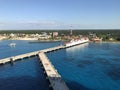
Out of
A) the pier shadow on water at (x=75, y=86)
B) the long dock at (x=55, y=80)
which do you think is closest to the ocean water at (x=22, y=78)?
the long dock at (x=55, y=80)

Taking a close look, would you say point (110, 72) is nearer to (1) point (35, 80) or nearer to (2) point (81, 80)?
(2) point (81, 80)

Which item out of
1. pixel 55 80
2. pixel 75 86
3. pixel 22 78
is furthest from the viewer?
pixel 22 78

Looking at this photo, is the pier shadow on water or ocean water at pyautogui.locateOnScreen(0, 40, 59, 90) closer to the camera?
the pier shadow on water

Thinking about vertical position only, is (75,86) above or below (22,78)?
above

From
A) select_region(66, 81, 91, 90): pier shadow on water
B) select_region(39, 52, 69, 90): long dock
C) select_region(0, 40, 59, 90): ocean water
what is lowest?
select_region(0, 40, 59, 90): ocean water

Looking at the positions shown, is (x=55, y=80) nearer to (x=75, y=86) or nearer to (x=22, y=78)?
(x=75, y=86)

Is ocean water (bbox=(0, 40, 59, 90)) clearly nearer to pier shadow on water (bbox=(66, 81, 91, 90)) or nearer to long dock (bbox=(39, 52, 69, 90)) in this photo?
long dock (bbox=(39, 52, 69, 90))

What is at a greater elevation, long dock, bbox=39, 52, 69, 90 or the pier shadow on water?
long dock, bbox=39, 52, 69, 90

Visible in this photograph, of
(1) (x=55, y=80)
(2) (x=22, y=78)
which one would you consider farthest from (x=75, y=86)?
(2) (x=22, y=78)

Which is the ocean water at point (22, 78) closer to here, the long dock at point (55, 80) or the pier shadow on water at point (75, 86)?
the long dock at point (55, 80)

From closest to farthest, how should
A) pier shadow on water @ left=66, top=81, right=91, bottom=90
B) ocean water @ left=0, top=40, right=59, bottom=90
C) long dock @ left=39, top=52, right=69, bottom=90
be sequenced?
long dock @ left=39, top=52, right=69, bottom=90, pier shadow on water @ left=66, top=81, right=91, bottom=90, ocean water @ left=0, top=40, right=59, bottom=90

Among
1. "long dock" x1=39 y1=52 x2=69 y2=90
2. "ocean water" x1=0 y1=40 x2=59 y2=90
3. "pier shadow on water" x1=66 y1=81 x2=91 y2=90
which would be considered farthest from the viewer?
"ocean water" x1=0 y1=40 x2=59 y2=90

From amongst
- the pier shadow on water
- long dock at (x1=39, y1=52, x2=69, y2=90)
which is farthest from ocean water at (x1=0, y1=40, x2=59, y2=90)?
the pier shadow on water
